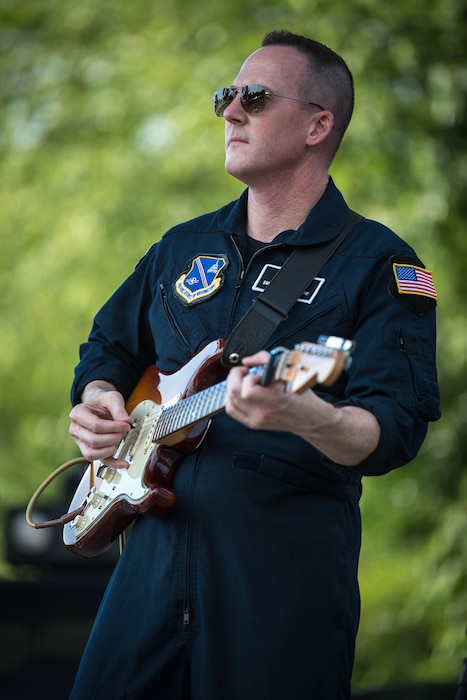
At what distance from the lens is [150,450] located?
2.53 metres

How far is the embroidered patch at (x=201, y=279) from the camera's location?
264 centimetres

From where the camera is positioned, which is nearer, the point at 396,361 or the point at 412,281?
the point at 396,361

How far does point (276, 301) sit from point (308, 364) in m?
0.55

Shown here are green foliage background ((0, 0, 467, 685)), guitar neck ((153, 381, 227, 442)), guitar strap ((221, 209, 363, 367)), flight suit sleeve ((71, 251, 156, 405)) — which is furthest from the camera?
green foliage background ((0, 0, 467, 685))

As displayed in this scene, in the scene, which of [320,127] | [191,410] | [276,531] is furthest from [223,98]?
[276,531]

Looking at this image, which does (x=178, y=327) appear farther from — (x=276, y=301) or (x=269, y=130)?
(x=269, y=130)

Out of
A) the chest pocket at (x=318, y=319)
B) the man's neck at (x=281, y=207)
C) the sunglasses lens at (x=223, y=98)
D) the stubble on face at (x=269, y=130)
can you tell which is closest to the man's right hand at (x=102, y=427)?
the chest pocket at (x=318, y=319)

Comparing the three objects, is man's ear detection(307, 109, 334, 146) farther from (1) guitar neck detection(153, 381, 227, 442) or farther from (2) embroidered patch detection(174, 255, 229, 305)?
(1) guitar neck detection(153, 381, 227, 442)

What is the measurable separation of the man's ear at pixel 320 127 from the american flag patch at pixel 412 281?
1.53 ft

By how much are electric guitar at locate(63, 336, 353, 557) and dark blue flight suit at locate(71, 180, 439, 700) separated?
5 centimetres

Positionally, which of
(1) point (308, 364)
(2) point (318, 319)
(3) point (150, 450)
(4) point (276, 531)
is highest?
(2) point (318, 319)

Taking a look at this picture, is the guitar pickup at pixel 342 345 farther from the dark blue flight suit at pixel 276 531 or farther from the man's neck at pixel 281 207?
the man's neck at pixel 281 207

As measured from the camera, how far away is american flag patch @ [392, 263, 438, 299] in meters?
2.44

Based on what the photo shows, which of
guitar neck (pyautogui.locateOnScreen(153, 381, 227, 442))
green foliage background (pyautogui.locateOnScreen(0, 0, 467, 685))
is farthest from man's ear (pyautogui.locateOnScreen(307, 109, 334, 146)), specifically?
green foliage background (pyautogui.locateOnScreen(0, 0, 467, 685))
